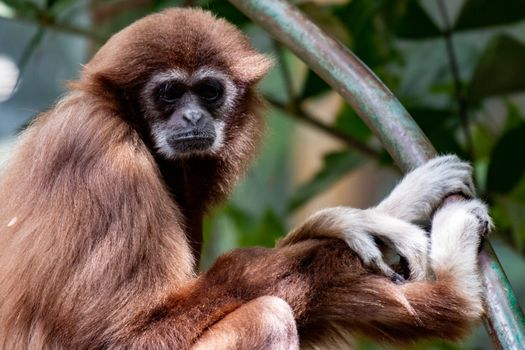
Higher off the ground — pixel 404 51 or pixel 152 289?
pixel 404 51

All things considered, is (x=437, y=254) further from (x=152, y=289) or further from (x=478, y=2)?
(x=478, y=2)

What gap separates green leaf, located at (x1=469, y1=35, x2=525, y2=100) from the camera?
683 centimetres

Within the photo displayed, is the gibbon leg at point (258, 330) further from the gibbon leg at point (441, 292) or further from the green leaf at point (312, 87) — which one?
the green leaf at point (312, 87)

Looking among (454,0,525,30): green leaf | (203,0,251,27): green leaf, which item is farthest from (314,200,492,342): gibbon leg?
(203,0,251,27): green leaf

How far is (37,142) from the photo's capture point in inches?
183

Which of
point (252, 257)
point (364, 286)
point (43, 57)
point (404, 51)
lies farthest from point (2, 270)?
point (43, 57)

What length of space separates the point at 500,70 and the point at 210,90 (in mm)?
2799

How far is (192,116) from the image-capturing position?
5160 millimetres

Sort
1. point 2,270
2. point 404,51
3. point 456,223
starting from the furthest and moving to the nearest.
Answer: point 404,51
point 2,270
point 456,223

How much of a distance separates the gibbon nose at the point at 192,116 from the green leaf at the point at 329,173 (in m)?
3.23

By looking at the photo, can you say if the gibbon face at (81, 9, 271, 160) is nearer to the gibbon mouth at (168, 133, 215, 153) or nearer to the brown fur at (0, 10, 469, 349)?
the gibbon mouth at (168, 133, 215, 153)

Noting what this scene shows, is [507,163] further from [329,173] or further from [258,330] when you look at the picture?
[258,330]

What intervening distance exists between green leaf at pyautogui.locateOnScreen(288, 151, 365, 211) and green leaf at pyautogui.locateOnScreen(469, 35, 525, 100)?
1535mm

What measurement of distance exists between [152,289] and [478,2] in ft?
12.6
